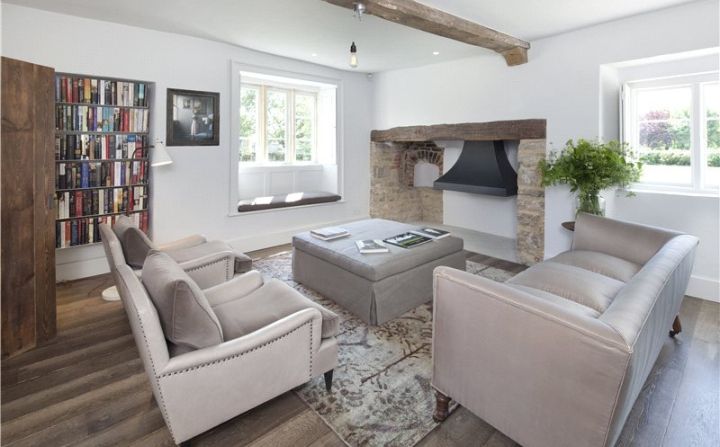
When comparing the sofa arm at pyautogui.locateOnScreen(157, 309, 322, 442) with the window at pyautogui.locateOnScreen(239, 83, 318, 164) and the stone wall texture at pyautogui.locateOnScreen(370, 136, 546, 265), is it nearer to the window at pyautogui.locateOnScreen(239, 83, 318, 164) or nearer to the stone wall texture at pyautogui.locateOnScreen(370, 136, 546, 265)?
the window at pyautogui.locateOnScreen(239, 83, 318, 164)

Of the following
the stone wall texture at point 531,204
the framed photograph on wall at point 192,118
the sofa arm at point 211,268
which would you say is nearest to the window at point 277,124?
the framed photograph on wall at point 192,118

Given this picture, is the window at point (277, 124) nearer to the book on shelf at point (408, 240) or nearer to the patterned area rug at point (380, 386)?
the book on shelf at point (408, 240)

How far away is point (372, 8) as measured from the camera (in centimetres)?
293

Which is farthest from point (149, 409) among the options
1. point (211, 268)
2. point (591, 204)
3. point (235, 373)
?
point (591, 204)

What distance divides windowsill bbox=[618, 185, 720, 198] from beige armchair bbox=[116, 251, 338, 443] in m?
3.53

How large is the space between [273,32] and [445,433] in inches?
154

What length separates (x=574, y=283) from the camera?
2254 mm

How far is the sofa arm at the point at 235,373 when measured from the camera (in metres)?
1.55

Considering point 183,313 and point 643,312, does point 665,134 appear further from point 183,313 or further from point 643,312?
point 183,313

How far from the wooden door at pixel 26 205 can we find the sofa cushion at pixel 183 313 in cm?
141

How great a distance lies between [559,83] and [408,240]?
8.01 feet

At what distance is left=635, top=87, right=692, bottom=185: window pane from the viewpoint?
12.1ft

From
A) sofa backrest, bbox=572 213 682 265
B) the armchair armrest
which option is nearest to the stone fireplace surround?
sofa backrest, bbox=572 213 682 265

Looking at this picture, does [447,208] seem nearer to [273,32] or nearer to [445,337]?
[273,32]
